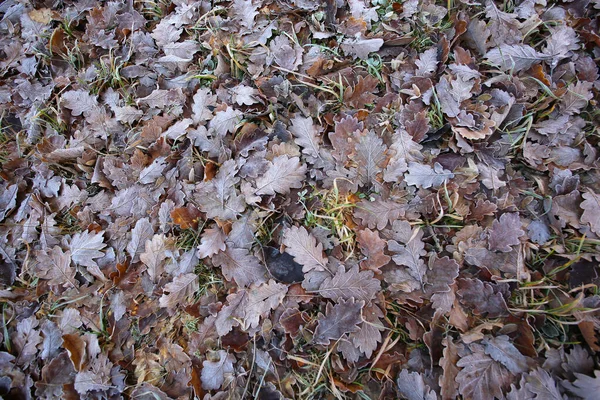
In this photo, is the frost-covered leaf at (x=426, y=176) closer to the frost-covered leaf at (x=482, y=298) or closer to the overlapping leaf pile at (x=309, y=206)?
the overlapping leaf pile at (x=309, y=206)

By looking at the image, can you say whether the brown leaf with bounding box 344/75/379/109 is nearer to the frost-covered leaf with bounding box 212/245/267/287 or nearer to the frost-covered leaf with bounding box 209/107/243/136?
the frost-covered leaf with bounding box 209/107/243/136

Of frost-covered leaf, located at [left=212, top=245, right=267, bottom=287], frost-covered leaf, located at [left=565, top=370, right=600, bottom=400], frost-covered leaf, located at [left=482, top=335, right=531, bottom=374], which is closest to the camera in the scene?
frost-covered leaf, located at [left=565, top=370, right=600, bottom=400]

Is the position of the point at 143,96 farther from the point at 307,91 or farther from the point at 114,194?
the point at 307,91

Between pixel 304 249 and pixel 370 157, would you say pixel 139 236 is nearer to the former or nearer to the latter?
pixel 304 249

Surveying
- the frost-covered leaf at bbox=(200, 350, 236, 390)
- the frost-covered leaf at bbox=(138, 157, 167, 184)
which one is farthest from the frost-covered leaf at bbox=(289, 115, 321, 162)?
the frost-covered leaf at bbox=(200, 350, 236, 390)

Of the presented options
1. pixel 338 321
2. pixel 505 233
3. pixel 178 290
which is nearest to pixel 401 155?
pixel 505 233

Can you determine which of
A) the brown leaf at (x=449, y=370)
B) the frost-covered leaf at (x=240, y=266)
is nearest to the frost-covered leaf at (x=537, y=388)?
the brown leaf at (x=449, y=370)
